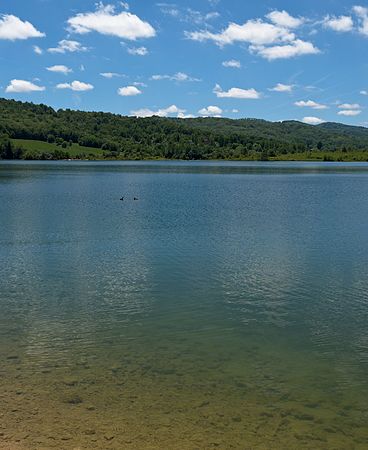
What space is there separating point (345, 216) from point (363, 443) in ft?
146

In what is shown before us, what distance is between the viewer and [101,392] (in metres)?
14.2

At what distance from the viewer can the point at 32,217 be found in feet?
168

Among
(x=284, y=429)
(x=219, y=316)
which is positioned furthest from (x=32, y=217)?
(x=284, y=429)

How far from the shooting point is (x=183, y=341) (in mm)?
18281

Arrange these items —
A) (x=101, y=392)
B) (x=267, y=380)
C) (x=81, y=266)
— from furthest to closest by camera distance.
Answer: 1. (x=81, y=266)
2. (x=267, y=380)
3. (x=101, y=392)

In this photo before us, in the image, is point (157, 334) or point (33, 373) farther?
point (157, 334)

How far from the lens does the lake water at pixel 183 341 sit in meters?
12.4

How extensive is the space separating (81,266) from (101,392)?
16421 mm

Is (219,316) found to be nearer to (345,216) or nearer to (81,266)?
(81,266)

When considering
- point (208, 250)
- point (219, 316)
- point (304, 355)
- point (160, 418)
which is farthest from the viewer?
point (208, 250)

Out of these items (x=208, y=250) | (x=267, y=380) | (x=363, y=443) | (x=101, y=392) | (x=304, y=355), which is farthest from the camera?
(x=208, y=250)

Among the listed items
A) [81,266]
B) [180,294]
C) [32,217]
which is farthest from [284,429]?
[32,217]

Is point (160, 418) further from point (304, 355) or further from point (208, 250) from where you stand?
point (208, 250)

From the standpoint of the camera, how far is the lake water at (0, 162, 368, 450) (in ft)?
40.7
